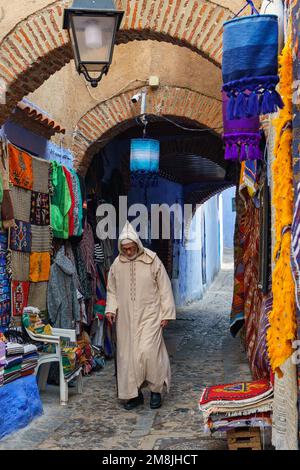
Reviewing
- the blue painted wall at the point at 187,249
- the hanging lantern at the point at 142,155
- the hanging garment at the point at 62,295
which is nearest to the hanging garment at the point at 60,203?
the hanging garment at the point at 62,295

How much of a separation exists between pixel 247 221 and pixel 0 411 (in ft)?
13.6

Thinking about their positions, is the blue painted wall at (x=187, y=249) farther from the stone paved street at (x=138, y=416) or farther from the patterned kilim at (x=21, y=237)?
the patterned kilim at (x=21, y=237)

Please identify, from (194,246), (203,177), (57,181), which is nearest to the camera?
(57,181)

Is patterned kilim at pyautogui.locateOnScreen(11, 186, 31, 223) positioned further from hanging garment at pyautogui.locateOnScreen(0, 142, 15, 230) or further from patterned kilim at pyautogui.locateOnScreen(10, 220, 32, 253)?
hanging garment at pyautogui.locateOnScreen(0, 142, 15, 230)

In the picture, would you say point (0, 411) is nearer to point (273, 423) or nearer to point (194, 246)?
point (273, 423)

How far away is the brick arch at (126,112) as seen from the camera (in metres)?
8.57

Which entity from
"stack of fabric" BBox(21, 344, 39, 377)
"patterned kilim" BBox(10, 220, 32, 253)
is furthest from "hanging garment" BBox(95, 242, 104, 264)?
"stack of fabric" BBox(21, 344, 39, 377)

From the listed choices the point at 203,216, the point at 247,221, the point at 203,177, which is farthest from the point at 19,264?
the point at 203,216

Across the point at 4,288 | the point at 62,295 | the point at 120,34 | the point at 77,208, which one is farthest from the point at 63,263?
the point at 120,34

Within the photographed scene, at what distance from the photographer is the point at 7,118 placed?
19.9 ft

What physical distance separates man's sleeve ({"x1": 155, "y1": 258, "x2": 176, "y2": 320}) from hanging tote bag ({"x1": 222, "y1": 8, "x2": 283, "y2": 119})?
9.34 ft

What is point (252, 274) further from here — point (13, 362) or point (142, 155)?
point (13, 362)

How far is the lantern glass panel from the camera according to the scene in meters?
4.79

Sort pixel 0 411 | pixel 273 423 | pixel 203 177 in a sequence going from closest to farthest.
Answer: pixel 273 423 → pixel 0 411 → pixel 203 177
